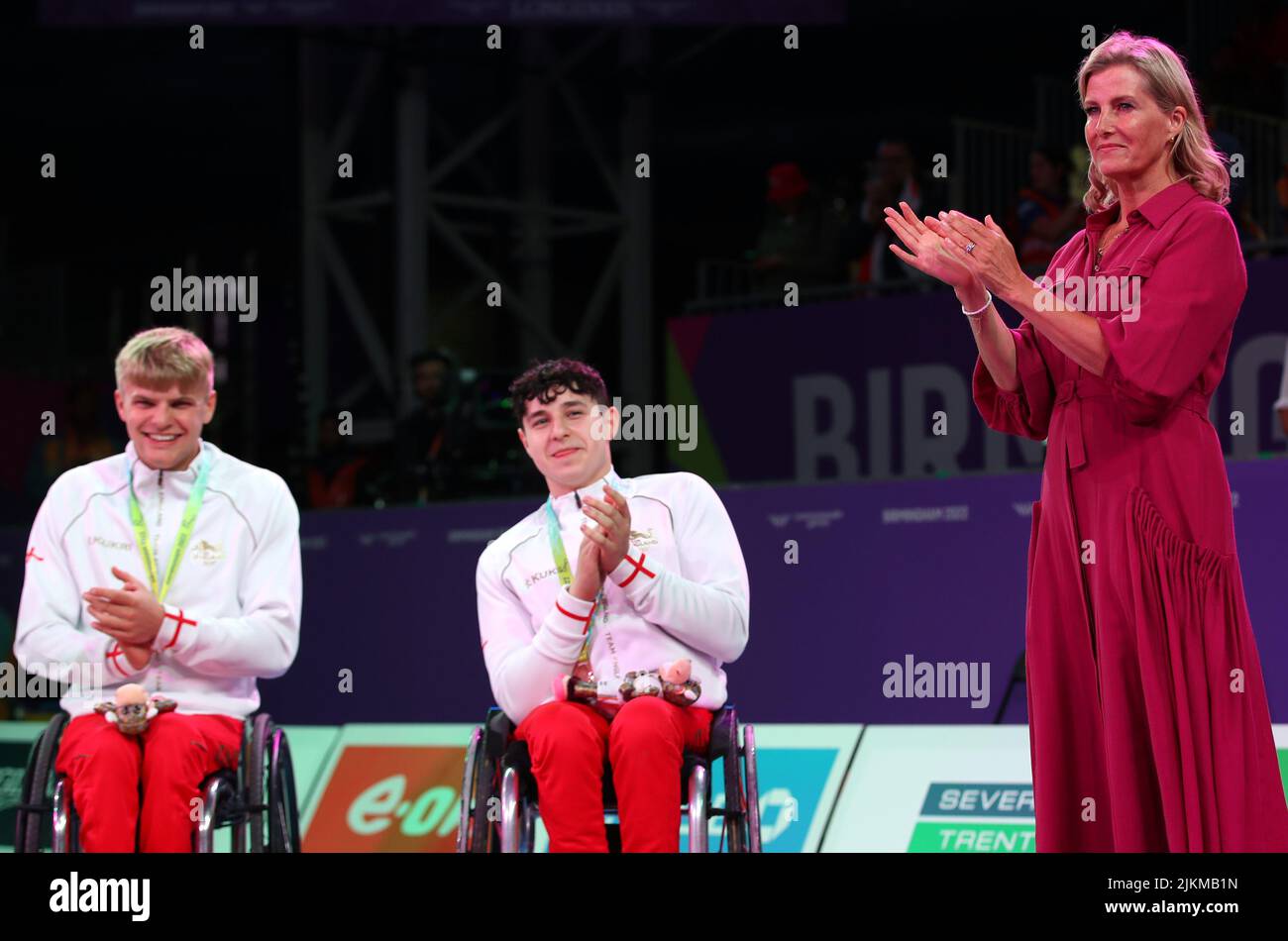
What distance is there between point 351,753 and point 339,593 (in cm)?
131

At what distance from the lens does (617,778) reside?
3.48m

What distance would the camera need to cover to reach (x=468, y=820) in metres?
3.60

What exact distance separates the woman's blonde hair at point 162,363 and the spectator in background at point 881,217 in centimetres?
470

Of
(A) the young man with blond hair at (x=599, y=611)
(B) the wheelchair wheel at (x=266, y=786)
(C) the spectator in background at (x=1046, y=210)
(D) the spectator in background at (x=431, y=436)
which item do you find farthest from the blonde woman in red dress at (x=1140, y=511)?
(C) the spectator in background at (x=1046, y=210)

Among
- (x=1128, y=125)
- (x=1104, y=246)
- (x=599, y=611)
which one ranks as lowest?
(x=599, y=611)

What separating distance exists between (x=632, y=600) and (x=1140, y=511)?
1248 millimetres

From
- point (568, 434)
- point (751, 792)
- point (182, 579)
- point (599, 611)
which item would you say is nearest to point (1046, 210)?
point (568, 434)

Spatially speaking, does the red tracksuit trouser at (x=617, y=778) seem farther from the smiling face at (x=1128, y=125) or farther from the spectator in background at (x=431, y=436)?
the spectator in background at (x=431, y=436)

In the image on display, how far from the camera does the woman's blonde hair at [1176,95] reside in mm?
2830

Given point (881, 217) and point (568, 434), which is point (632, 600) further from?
point (881, 217)

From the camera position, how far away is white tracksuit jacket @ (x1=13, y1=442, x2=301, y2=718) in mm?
3822
